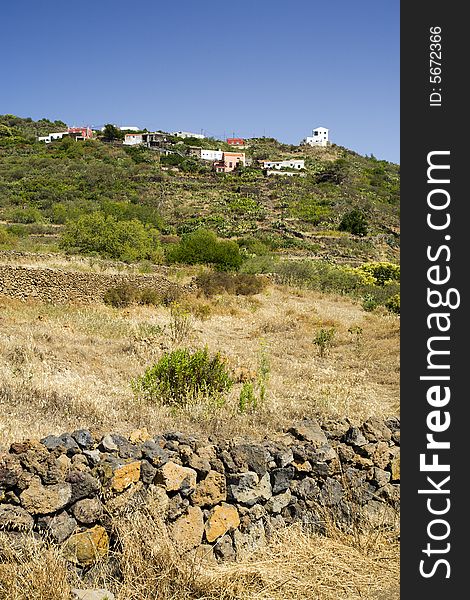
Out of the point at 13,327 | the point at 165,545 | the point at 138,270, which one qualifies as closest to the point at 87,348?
the point at 13,327

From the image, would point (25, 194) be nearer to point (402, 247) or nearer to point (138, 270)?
point (138, 270)

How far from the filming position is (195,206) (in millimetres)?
44188

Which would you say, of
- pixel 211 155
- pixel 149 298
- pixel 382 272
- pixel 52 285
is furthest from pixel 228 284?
pixel 211 155

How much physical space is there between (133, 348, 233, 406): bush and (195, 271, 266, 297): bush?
8.93 meters

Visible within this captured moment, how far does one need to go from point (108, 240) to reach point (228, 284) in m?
6.40

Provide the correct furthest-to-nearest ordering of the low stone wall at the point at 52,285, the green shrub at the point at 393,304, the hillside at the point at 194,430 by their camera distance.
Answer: the green shrub at the point at 393,304
the low stone wall at the point at 52,285
the hillside at the point at 194,430

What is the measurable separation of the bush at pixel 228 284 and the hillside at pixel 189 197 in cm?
716

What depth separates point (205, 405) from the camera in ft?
20.3

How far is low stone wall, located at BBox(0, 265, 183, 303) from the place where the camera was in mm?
15664

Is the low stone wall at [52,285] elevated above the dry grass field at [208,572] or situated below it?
above

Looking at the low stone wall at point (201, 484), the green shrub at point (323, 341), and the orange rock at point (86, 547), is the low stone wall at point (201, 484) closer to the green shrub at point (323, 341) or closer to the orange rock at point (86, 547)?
the orange rock at point (86, 547)

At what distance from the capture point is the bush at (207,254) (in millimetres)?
20797

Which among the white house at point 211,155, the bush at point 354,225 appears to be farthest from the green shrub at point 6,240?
the white house at point 211,155

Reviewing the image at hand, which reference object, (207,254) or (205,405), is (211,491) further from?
(207,254)
